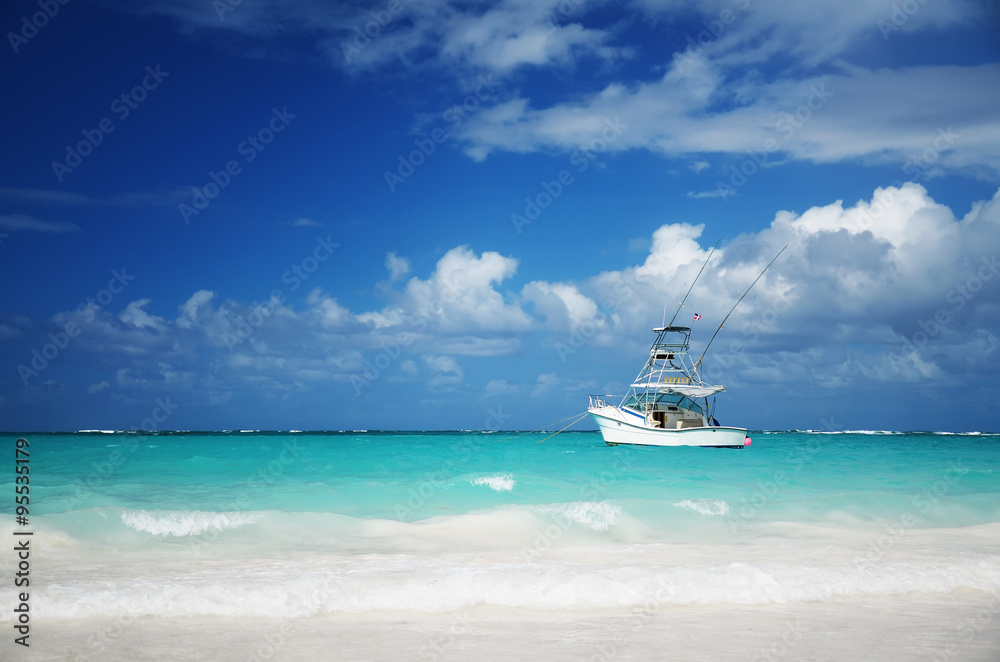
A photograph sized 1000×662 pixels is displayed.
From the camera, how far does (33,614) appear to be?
751cm

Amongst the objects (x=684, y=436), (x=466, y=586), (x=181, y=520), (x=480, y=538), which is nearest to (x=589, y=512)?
(x=480, y=538)

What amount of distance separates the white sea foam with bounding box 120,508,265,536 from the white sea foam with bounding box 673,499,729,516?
10.4 metres

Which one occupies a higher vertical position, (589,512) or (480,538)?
(589,512)

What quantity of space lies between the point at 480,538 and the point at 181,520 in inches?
258

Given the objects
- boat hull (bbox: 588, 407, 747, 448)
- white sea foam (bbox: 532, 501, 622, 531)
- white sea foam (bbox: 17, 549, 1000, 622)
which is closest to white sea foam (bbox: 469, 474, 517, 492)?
white sea foam (bbox: 532, 501, 622, 531)

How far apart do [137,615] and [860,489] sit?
20862 mm

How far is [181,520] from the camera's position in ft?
46.7

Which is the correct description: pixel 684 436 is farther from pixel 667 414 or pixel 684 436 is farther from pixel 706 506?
pixel 706 506

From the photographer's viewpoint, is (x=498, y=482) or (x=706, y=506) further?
(x=498, y=482)

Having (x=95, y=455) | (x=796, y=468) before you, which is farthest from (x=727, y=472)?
(x=95, y=455)

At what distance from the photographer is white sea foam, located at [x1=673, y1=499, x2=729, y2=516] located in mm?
16266

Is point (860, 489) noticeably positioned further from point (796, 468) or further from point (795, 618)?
point (795, 618)

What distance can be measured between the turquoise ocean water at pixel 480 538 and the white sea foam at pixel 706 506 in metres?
0.09

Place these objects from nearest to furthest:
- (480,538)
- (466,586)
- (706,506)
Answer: (466,586)
(480,538)
(706,506)
